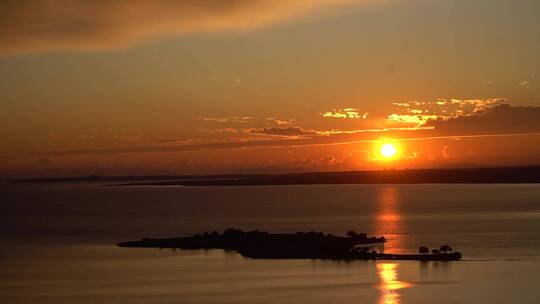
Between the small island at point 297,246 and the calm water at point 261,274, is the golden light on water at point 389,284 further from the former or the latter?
the small island at point 297,246

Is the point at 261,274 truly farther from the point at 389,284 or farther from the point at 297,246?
the point at 297,246

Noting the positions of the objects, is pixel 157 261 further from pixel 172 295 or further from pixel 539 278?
pixel 539 278

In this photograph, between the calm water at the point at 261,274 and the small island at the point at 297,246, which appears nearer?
the calm water at the point at 261,274

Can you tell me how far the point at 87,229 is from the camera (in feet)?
241

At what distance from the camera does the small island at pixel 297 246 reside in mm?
44781

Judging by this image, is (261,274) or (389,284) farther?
(261,274)

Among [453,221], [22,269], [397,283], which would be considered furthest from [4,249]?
[453,221]

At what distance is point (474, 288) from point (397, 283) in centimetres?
347

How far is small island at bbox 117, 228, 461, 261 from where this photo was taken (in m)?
44.8

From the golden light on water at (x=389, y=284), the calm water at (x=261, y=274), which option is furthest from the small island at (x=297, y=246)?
the golden light on water at (x=389, y=284)

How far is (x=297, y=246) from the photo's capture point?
49.4m

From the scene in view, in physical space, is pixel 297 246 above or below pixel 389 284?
above

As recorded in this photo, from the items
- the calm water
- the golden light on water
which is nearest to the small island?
the calm water

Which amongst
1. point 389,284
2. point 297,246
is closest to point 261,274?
point 389,284
